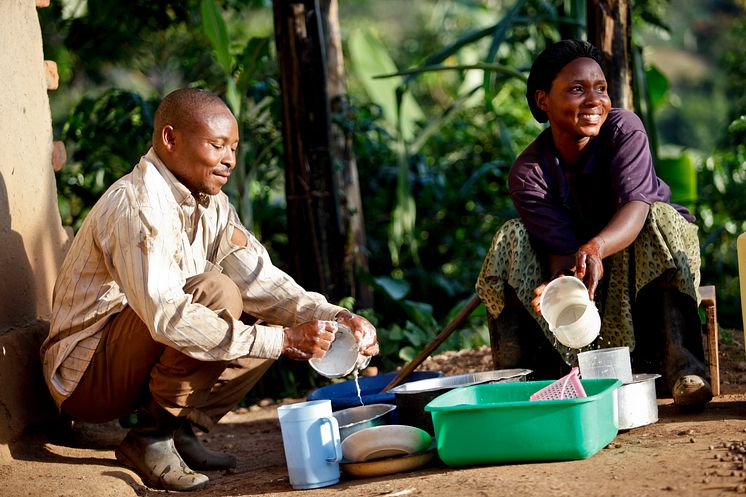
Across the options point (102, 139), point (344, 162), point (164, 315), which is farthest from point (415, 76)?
point (164, 315)

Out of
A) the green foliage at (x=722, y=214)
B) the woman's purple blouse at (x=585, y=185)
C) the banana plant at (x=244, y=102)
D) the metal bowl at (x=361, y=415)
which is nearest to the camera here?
the metal bowl at (x=361, y=415)

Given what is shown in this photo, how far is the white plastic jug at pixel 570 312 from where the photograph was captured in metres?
2.95

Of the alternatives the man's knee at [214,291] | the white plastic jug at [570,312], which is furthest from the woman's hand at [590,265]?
the man's knee at [214,291]

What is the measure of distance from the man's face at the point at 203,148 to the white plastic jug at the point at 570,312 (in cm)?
106

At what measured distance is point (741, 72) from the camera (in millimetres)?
8836

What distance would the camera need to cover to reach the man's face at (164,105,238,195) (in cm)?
300

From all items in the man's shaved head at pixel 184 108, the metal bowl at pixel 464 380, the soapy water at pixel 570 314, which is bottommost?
the metal bowl at pixel 464 380

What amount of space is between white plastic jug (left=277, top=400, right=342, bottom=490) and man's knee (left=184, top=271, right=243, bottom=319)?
360 millimetres

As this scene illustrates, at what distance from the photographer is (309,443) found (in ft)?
9.19

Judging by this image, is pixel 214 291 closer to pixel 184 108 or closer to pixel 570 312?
pixel 184 108

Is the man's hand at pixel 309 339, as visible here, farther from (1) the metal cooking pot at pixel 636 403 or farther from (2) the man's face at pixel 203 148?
(1) the metal cooking pot at pixel 636 403

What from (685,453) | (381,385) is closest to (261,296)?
(381,385)

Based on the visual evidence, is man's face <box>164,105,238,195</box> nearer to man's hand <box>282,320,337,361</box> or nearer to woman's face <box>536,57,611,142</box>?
man's hand <box>282,320,337,361</box>

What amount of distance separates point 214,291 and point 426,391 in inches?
28.0
